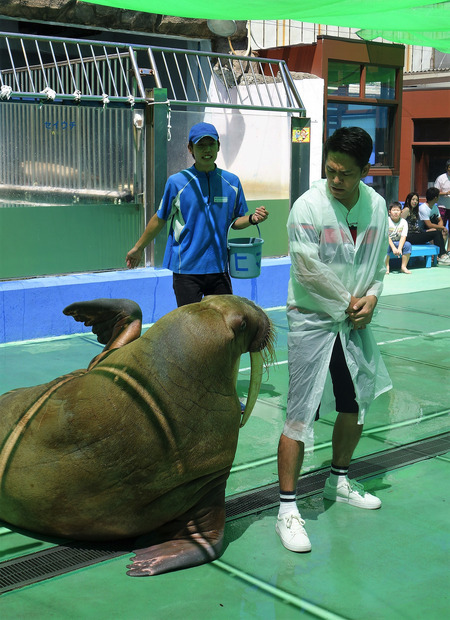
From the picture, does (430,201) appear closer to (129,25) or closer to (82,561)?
(129,25)

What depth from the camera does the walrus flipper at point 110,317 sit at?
444 centimetres

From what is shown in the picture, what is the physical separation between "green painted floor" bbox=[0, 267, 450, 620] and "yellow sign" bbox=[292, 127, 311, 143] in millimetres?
5073

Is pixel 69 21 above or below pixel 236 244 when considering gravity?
above

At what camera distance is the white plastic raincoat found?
11.8 ft

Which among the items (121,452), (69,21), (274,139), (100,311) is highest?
(69,21)

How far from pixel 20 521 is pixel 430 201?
11.8 m

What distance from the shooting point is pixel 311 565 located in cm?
332

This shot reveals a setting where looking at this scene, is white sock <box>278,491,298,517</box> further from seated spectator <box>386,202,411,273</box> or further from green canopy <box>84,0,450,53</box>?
seated spectator <box>386,202,411,273</box>

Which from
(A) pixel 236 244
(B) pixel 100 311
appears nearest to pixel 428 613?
(B) pixel 100 311

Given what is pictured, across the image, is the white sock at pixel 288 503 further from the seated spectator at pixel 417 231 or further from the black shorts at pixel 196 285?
the seated spectator at pixel 417 231

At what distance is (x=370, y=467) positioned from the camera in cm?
447

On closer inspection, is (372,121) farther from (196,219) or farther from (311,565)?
(311,565)

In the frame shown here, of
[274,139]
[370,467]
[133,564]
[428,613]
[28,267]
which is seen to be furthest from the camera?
[274,139]

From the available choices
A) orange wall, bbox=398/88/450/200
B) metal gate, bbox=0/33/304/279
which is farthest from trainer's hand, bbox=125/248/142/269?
orange wall, bbox=398/88/450/200
